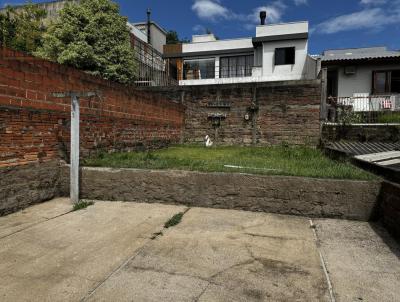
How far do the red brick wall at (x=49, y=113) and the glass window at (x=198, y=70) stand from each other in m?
16.3

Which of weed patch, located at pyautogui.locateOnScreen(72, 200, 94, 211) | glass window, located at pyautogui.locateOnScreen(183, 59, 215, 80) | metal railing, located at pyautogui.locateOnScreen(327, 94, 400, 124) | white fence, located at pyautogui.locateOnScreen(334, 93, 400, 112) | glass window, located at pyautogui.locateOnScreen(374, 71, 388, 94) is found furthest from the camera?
glass window, located at pyautogui.locateOnScreen(183, 59, 215, 80)

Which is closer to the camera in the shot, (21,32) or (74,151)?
(74,151)

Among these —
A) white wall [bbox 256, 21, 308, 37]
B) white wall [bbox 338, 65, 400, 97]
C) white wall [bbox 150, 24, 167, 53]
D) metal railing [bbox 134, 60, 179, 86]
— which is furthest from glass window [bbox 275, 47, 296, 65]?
white wall [bbox 150, 24, 167, 53]

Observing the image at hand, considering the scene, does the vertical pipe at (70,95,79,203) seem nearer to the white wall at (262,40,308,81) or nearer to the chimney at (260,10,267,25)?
the white wall at (262,40,308,81)

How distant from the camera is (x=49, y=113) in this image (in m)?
4.78

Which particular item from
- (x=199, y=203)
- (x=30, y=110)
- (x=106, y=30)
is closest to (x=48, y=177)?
(x=30, y=110)

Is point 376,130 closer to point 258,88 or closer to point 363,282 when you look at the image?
point 258,88

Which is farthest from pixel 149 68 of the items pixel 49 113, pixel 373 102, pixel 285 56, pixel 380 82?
pixel 49 113

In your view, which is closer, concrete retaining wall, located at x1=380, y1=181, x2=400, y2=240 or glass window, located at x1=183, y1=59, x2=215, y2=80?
concrete retaining wall, located at x1=380, y1=181, x2=400, y2=240

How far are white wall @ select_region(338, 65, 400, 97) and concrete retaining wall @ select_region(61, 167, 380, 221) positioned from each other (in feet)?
48.2

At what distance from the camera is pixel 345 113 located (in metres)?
11.6

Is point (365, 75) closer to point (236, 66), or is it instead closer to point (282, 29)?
point (282, 29)

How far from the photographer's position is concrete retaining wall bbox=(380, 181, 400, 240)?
3.25 metres

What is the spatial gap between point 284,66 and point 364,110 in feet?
24.9
